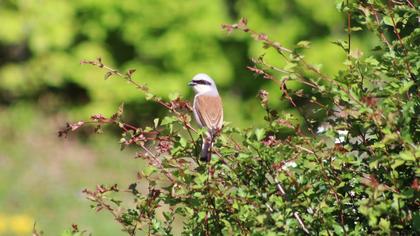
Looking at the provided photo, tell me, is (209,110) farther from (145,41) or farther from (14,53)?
(14,53)

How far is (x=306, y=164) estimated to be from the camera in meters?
3.63

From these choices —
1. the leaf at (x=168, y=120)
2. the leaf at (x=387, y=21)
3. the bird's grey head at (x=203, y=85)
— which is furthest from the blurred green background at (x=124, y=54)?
the leaf at (x=387, y=21)

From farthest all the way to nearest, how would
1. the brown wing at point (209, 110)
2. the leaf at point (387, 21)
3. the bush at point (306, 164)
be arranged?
the brown wing at point (209, 110)
the leaf at point (387, 21)
the bush at point (306, 164)

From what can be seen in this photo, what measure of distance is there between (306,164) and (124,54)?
36.0 feet

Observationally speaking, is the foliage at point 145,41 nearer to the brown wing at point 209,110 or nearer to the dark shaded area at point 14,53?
the dark shaded area at point 14,53

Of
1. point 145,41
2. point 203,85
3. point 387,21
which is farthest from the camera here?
point 145,41

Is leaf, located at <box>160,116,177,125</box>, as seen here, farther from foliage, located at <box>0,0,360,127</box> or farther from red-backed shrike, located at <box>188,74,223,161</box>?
foliage, located at <box>0,0,360,127</box>

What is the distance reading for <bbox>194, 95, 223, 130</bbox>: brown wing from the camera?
238 inches

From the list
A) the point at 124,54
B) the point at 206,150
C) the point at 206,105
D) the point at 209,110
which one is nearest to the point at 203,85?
the point at 206,105

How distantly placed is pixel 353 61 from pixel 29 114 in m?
11.3

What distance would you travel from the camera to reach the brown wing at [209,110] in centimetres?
605

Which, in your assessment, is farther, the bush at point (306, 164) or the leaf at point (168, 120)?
the leaf at point (168, 120)

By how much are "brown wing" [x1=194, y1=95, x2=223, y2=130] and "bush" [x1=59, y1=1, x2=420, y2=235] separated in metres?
2.26

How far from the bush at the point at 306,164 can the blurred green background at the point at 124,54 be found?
393 inches
